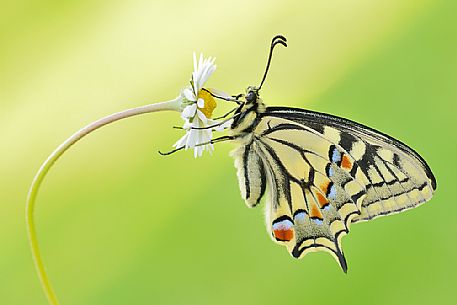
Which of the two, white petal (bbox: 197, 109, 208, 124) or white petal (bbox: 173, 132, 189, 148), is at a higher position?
white petal (bbox: 197, 109, 208, 124)

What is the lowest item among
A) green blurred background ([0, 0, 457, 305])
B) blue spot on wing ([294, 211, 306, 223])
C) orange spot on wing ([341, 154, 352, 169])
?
blue spot on wing ([294, 211, 306, 223])

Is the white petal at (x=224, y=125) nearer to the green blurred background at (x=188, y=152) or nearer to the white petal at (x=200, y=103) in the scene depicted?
the white petal at (x=200, y=103)

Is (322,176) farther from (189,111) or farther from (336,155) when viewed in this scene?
(189,111)

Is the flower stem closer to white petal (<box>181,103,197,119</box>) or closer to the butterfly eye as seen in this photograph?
white petal (<box>181,103,197,119</box>)

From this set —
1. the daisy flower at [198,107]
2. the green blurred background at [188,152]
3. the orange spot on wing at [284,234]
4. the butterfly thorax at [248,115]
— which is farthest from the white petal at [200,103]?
the green blurred background at [188,152]

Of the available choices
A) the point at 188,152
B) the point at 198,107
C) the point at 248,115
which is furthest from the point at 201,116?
the point at 188,152

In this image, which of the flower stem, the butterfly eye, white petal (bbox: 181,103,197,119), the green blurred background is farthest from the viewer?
the green blurred background

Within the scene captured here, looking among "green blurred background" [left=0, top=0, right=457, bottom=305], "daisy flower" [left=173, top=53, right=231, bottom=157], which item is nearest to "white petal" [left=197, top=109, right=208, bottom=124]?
"daisy flower" [left=173, top=53, right=231, bottom=157]
